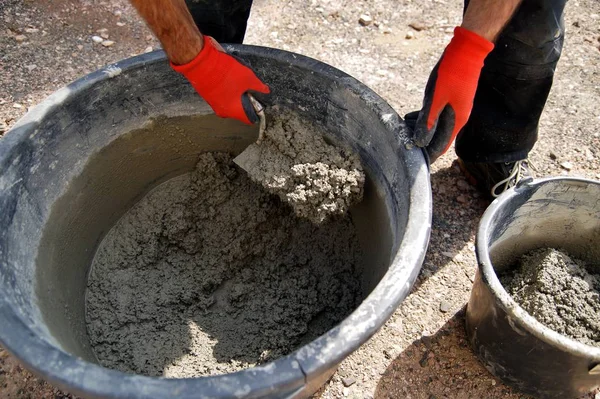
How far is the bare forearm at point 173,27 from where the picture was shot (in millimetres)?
1380

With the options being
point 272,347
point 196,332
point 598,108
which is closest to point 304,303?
point 272,347

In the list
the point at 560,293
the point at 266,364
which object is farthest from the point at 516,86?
the point at 266,364

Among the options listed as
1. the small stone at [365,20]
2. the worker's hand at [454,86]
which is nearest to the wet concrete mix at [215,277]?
the worker's hand at [454,86]

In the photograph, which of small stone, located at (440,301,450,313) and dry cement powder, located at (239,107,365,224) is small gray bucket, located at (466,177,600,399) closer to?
small stone, located at (440,301,450,313)

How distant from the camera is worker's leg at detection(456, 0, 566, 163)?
172cm

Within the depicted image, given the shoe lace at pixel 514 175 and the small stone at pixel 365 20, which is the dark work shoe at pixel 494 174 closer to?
the shoe lace at pixel 514 175

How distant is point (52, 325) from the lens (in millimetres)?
1286

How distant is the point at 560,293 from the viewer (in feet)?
5.37

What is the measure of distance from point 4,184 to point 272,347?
846 mm

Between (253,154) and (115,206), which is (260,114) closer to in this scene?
(253,154)

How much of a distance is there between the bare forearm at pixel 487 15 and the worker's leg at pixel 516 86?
13.7 inches

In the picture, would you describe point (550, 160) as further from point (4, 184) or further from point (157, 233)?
point (4, 184)

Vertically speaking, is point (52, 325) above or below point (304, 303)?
above

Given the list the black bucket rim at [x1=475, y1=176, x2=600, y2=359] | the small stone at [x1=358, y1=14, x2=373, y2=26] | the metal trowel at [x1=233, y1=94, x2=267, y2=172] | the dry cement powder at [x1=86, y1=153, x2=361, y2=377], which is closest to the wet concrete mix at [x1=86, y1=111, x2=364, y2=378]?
the dry cement powder at [x1=86, y1=153, x2=361, y2=377]
